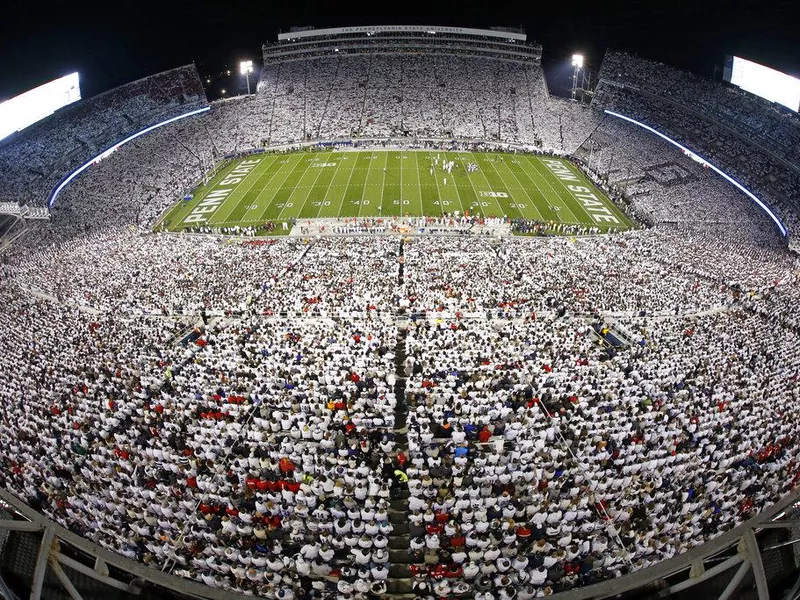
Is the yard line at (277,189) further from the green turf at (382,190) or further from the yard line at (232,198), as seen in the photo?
the yard line at (232,198)

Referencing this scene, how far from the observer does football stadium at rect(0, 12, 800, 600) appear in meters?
9.70

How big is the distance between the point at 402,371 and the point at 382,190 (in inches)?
1225

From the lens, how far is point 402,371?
17.6m

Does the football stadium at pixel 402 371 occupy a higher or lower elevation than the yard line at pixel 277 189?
lower

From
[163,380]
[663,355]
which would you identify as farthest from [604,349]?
[163,380]

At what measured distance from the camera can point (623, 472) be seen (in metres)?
12.0

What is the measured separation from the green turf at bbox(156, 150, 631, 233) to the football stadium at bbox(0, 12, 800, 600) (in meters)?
0.43

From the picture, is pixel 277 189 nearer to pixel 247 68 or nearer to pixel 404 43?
pixel 247 68

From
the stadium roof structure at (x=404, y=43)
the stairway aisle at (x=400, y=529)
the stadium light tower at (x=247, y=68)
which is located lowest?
the stairway aisle at (x=400, y=529)

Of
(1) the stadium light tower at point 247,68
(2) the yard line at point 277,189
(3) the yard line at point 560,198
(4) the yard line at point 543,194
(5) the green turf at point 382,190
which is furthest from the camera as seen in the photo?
(1) the stadium light tower at point 247,68

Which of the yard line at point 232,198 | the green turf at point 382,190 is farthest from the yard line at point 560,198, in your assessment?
the yard line at point 232,198

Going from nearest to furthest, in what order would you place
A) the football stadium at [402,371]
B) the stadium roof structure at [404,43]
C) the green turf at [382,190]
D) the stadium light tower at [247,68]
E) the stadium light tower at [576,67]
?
the football stadium at [402,371] → the green turf at [382,190] → the stadium light tower at [576,67] → the stadium light tower at [247,68] → the stadium roof structure at [404,43]

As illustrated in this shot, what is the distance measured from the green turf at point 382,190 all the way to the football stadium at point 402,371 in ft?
1.40

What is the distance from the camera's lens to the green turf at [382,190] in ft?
138
